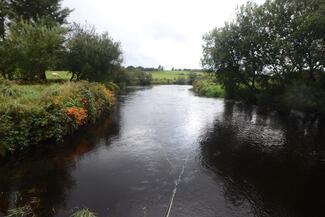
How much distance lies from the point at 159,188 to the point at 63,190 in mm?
3106

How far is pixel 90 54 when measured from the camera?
28312 mm

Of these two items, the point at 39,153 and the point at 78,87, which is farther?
the point at 78,87

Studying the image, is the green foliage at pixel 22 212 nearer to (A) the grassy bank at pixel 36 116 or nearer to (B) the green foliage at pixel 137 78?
(A) the grassy bank at pixel 36 116

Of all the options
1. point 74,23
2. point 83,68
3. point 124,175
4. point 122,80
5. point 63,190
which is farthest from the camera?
point 122,80

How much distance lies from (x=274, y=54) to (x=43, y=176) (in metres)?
27.8

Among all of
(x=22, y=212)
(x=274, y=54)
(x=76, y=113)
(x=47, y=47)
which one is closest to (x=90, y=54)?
(x=47, y=47)

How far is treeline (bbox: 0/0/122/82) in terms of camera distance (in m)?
24.4

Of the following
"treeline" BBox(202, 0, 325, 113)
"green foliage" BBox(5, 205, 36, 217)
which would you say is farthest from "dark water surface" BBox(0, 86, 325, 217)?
"treeline" BBox(202, 0, 325, 113)

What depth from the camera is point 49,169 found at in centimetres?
1055

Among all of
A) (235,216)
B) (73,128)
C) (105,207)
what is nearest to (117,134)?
(73,128)

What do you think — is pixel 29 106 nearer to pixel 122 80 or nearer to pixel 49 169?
pixel 49 169

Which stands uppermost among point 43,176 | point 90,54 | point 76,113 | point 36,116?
point 90,54

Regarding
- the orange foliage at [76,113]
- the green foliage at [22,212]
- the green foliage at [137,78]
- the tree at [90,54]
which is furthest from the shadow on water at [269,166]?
the green foliage at [137,78]

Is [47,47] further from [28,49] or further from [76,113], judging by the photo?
[76,113]
